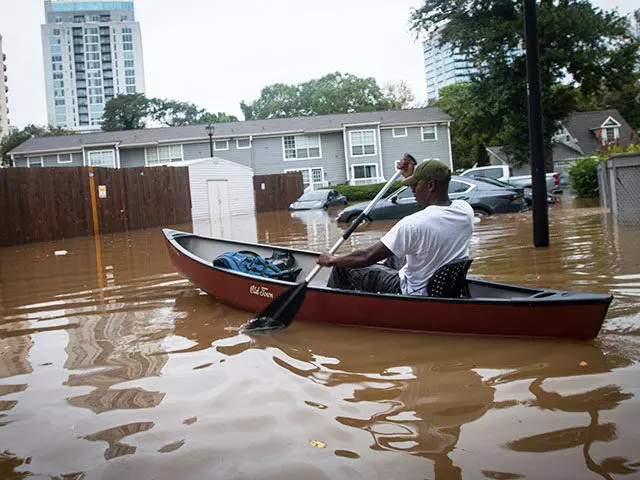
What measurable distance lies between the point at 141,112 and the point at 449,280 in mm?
74208

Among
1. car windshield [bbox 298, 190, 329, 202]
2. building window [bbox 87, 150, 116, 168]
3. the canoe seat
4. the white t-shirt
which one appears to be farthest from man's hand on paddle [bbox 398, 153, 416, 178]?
building window [bbox 87, 150, 116, 168]

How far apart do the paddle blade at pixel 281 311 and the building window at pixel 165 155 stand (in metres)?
40.3

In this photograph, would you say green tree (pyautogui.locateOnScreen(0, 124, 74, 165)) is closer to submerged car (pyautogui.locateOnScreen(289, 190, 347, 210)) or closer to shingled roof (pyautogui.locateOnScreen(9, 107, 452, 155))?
shingled roof (pyautogui.locateOnScreen(9, 107, 452, 155))

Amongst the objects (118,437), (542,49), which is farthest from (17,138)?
(118,437)

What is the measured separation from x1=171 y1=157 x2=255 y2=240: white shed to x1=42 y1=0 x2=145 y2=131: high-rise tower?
113139 millimetres

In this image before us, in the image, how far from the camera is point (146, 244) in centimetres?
1506

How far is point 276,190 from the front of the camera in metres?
37.9

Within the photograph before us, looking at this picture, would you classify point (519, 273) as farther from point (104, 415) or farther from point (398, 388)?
point (104, 415)

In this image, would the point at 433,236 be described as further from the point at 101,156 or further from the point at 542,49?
the point at 101,156

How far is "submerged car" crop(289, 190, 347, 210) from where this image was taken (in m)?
31.5

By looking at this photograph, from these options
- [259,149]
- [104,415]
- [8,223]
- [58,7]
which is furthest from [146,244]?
[58,7]

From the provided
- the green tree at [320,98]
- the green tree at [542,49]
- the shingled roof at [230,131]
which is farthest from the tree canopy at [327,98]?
the green tree at [542,49]

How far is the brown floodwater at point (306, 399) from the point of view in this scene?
2734mm

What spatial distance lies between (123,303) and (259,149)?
1518 inches
